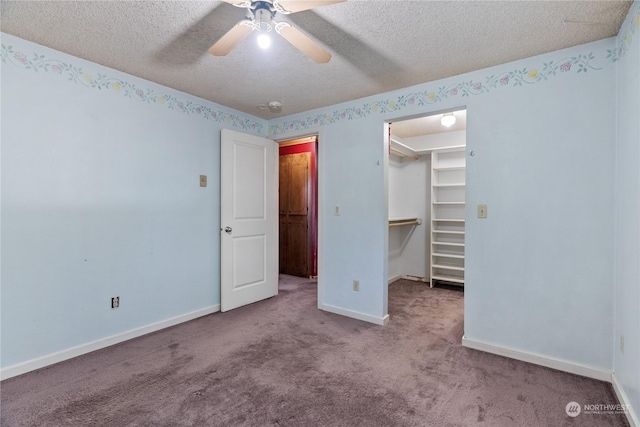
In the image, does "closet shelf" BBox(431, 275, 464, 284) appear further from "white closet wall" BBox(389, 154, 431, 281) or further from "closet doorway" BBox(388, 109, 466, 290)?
"white closet wall" BBox(389, 154, 431, 281)

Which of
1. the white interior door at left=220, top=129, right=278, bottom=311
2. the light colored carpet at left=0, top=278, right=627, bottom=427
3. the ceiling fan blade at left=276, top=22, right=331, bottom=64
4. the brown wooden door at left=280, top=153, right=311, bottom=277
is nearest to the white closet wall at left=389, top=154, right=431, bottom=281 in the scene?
the brown wooden door at left=280, top=153, right=311, bottom=277

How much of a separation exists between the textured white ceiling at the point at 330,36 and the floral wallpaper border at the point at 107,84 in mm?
112

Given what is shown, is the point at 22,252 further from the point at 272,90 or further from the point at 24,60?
the point at 272,90

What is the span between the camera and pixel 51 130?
2.21m

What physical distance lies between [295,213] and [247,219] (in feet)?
5.42

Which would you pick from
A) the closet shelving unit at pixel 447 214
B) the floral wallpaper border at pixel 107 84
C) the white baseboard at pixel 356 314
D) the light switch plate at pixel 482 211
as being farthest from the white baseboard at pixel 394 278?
the floral wallpaper border at pixel 107 84

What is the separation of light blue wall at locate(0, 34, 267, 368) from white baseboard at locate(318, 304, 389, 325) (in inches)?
50.6

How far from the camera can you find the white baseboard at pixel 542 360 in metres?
2.05

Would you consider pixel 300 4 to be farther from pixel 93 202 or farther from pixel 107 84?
pixel 93 202

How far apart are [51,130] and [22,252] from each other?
0.87 meters

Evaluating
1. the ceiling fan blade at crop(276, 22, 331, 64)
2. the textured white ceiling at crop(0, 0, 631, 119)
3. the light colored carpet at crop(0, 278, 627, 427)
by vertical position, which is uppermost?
the textured white ceiling at crop(0, 0, 631, 119)

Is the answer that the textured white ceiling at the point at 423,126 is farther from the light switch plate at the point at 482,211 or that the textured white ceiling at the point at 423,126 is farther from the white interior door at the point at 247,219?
the white interior door at the point at 247,219

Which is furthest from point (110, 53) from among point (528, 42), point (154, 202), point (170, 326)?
point (528, 42)

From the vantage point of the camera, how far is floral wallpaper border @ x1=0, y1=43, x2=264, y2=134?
2083 millimetres
